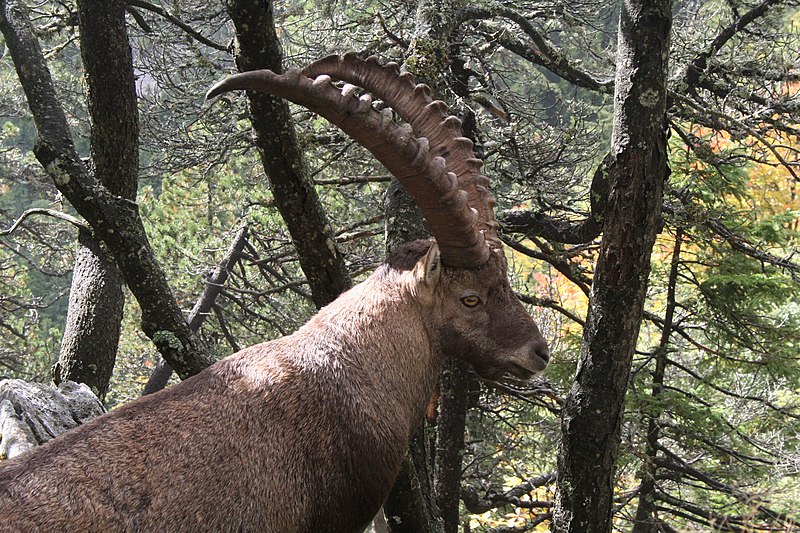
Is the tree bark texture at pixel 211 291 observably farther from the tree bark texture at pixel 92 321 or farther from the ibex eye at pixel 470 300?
the ibex eye at pixel 470 300

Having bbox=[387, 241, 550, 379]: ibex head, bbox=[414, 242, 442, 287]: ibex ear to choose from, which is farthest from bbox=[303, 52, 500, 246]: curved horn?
bbox=[414, 242, 442, 287]: ibex ear

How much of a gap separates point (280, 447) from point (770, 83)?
7.67 m

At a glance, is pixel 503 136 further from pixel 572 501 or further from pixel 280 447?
pixel 280 447

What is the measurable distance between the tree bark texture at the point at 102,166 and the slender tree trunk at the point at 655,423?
6278 millimetres

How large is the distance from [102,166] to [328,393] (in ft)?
12.4

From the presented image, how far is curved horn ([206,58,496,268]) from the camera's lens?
3.85m

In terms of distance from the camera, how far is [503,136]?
32.3ft

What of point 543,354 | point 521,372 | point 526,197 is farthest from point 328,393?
point 526,197

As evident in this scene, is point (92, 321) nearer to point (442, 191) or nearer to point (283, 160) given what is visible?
point (283, 160)

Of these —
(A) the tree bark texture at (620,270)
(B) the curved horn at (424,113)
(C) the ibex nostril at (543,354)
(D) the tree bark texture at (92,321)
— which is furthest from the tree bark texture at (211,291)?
(C) the ibex nostril at (543,354)

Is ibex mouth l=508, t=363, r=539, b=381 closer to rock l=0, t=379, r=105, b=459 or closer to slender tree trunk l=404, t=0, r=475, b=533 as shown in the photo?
rock l=0, t=379, r=105, b=459

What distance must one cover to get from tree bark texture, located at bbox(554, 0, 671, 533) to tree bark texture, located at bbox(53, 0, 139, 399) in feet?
13.0

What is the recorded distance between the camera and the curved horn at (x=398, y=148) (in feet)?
12.6

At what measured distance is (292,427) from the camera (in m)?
3.69
